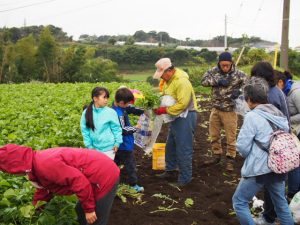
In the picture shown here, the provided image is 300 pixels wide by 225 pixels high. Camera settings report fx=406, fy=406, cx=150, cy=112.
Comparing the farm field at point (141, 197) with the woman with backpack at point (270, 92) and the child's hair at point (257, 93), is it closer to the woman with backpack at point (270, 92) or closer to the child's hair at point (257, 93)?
the woman with backpack at point (270, 92)

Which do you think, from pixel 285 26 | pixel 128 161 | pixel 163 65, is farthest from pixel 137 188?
pixel 285 26

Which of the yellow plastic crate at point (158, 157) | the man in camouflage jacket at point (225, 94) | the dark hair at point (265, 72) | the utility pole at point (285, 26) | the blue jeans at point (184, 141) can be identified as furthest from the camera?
the utility pole at point (285, 26)

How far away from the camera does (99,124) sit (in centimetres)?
491

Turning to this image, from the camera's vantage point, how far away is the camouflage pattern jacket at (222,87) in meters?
6.65

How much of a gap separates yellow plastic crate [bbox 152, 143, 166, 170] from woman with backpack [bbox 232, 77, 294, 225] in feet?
9.34

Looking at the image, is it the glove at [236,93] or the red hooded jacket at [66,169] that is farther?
the glove at [236,93]

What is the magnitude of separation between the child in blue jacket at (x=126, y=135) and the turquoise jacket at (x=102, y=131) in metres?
0.50

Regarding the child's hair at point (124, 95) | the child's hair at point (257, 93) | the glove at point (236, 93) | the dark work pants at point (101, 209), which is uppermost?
the child's hair at point (257, 93)

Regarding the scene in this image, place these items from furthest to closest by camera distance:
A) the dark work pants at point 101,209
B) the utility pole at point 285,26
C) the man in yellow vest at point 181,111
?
1. the utility pole at point 285,26
2. the man in yellow vest at point 181,111
3. the dark work pants at point 101,209

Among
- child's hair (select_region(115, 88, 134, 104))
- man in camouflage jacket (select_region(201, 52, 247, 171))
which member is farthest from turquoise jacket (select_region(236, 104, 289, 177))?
man in camouflage jacket (select_region(201, 52, 247, 171))

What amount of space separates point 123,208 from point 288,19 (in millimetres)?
17654

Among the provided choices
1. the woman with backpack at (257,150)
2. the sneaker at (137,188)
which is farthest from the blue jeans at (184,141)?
the woman with backpack at (257,150)

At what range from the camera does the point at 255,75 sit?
460cm

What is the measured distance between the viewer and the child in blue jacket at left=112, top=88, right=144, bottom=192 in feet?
17.9
